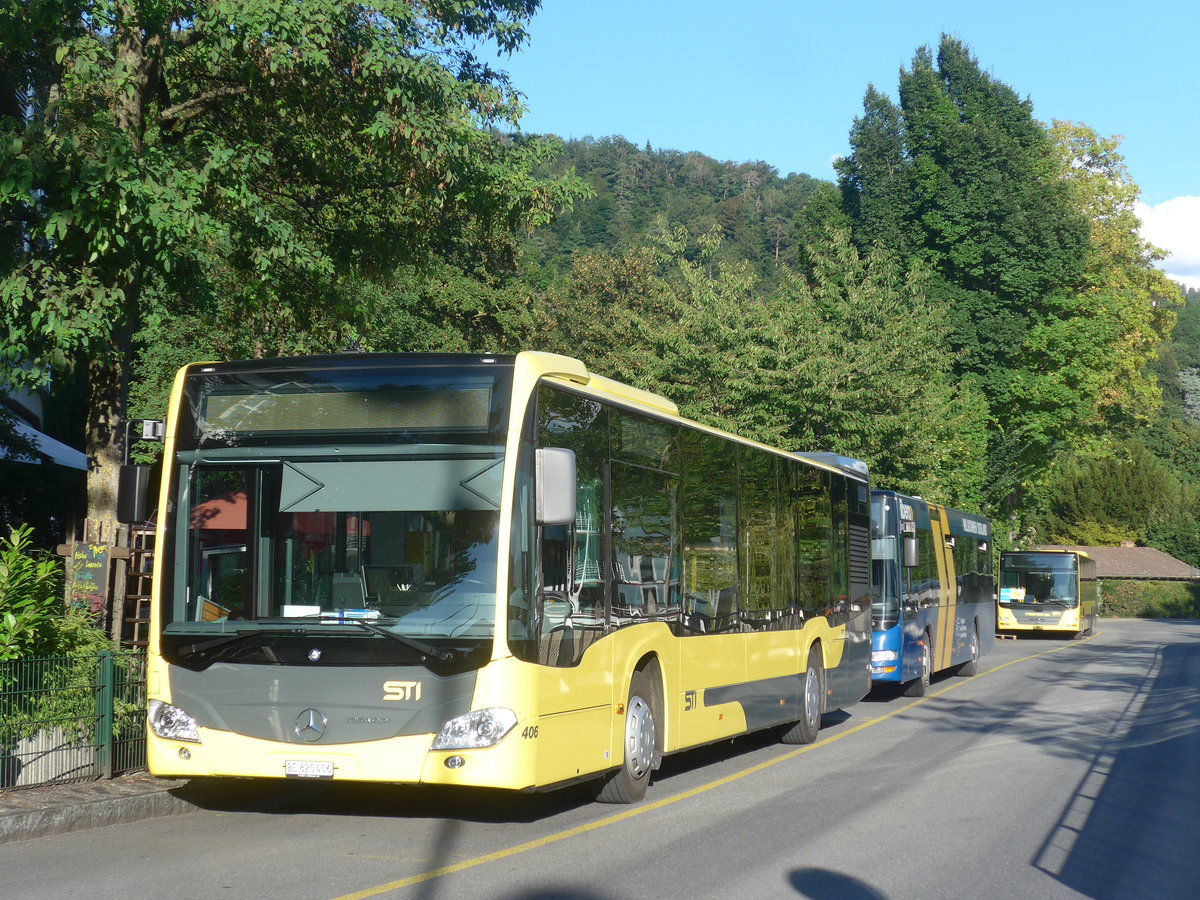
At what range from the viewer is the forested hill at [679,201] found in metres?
92.0

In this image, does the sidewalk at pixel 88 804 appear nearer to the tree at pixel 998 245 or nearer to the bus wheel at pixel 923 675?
the bus wheel at pixel 923 675

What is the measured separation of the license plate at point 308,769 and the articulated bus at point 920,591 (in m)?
13.6

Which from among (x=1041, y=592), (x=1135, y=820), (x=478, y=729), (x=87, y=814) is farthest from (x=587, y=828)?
(x=1041, y=592)

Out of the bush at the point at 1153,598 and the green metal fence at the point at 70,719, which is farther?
the bush at the point at 1153,598

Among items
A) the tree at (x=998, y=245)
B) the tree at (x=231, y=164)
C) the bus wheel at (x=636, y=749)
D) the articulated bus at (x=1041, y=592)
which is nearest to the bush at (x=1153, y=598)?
the tree at (x=998, y=245)

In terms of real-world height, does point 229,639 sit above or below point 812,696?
above

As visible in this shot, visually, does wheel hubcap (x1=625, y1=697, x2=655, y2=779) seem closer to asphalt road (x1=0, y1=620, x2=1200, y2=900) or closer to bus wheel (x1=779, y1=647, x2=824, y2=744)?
asphalt road (x1=0, y1=620, x2=1200, y2=900)

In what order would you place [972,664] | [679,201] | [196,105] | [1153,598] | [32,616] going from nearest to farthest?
[32,616] < [196,105] < [972,664] < [1153,598] < [679,201]

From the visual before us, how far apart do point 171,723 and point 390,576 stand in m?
1.83

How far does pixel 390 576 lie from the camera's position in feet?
28.8

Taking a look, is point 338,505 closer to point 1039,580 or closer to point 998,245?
point 1039,580

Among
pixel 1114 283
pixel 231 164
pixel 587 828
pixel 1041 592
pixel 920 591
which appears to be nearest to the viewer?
pixel 587 828

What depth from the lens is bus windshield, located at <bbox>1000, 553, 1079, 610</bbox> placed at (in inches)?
1871

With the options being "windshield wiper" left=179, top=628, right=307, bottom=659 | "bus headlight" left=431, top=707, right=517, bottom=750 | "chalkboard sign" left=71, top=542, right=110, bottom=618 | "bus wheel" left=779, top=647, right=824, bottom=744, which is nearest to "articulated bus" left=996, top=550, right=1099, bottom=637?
"bus wheel" left=779, top=647, right=824, bottom=744
